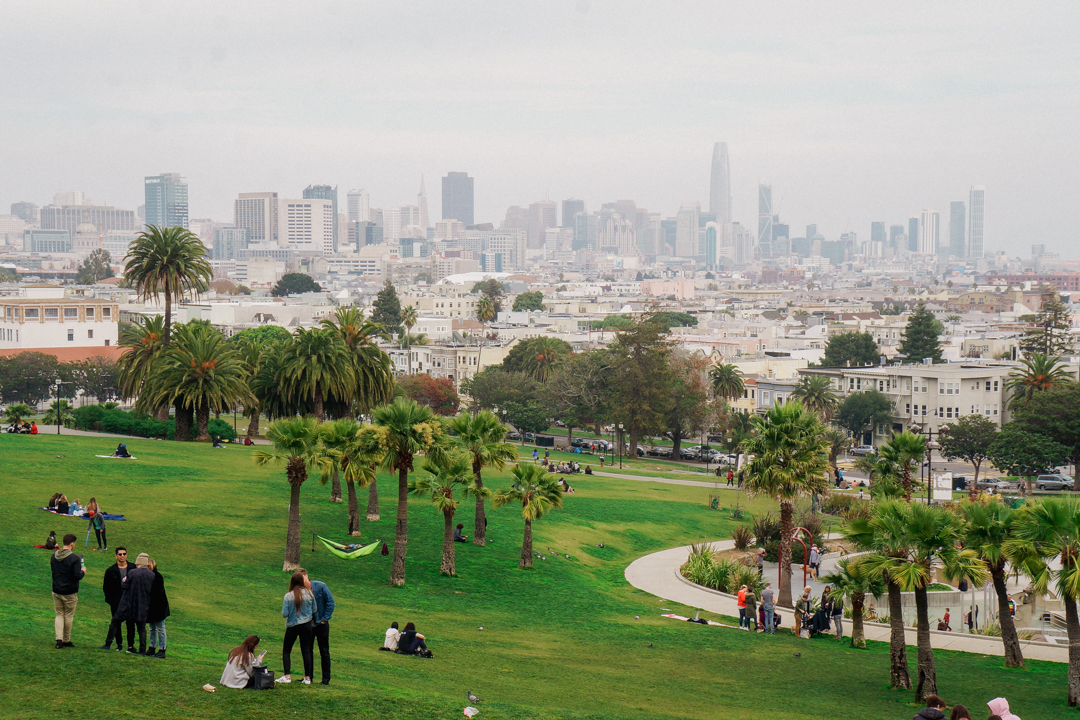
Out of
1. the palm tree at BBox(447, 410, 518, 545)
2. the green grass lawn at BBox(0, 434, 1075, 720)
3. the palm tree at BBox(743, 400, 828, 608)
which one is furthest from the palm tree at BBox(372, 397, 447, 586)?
the palm tree at BBox(743, 400, 828, 608)

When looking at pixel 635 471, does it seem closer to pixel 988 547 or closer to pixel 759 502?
pixel 759 502

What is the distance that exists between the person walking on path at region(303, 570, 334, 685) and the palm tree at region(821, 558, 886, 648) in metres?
12.2

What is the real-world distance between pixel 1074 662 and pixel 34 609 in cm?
2196

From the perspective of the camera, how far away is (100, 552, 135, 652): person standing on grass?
63.4ft

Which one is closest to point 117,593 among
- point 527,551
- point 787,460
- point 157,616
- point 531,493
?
point 157,616

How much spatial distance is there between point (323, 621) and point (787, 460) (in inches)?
839

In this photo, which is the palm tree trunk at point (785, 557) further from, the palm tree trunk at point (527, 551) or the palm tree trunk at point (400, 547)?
the palm tree trunk at point (400, 547)

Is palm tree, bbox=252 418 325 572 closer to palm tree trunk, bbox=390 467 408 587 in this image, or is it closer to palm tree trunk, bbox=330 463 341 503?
palm tree trunk, bbox=390 467 408 587

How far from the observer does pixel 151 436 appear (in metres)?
65.3

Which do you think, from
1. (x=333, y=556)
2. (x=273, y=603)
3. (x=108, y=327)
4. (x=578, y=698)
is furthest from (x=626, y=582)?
(x=108, y=327)

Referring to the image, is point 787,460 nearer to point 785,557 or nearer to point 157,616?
point 785,557

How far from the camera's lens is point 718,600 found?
37812mm

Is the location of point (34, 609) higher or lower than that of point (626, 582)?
higher

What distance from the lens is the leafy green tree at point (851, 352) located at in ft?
532
